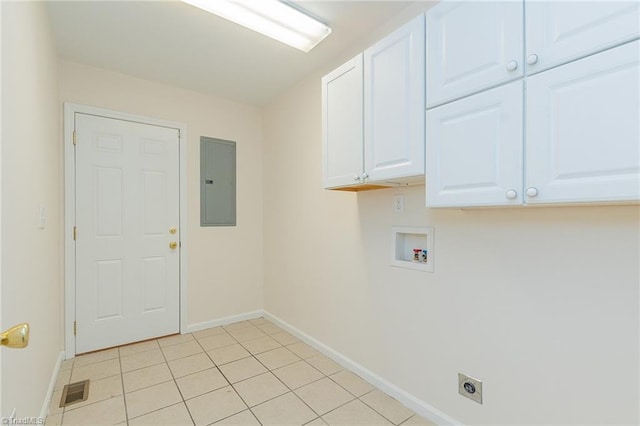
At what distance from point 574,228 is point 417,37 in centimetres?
117

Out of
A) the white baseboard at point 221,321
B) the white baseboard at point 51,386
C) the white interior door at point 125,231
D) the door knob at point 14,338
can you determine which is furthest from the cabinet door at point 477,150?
the white baseboard at point 221,321

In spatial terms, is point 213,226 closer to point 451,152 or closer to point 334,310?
point 334,310

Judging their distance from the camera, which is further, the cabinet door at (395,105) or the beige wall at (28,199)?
the cabinet door at (395,105)

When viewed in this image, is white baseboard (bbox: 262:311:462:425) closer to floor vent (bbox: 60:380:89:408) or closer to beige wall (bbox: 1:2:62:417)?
floor vent (bbox: 60:380:89:408)

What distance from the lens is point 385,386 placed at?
2137 mm

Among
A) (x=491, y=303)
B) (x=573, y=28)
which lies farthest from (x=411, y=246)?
(x=573, y=28)

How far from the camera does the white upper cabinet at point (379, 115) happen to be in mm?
1607

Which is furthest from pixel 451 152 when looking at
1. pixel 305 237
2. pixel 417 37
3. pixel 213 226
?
pixel 213 226

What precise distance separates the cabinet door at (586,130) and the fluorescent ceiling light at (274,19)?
1.52 m

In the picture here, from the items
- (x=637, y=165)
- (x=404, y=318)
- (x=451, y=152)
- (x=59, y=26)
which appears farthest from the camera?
(x=59, y=26)

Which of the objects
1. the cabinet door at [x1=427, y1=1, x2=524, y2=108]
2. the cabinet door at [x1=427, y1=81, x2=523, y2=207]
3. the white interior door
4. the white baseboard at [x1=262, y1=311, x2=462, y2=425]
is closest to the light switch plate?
the cabinet door at [x1=427, y1=81, x2=523, y2=207]

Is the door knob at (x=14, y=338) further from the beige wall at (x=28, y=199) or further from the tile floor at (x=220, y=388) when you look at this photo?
the tile floor at (x=220, y=388)

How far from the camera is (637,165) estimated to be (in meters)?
0.96

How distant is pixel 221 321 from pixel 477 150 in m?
3.13
